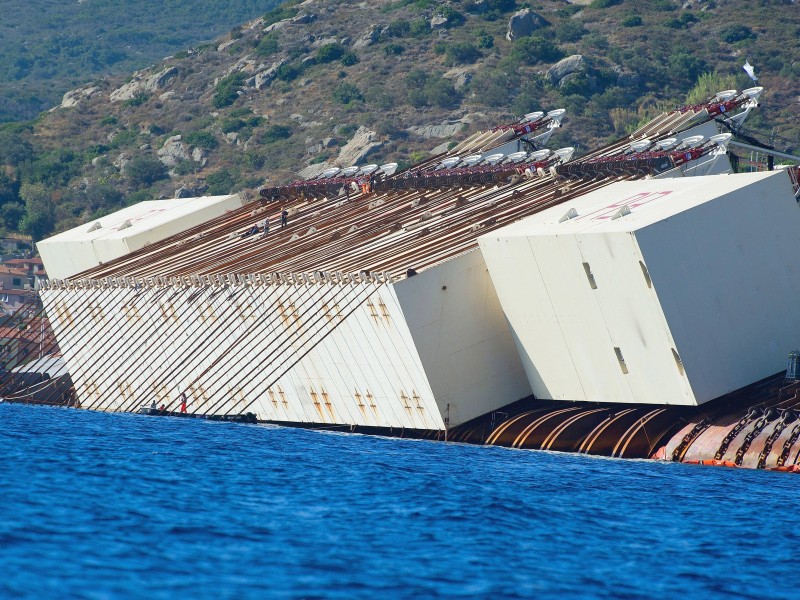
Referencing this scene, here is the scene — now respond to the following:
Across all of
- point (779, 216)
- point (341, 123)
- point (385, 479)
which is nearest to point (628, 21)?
point (341, 123)

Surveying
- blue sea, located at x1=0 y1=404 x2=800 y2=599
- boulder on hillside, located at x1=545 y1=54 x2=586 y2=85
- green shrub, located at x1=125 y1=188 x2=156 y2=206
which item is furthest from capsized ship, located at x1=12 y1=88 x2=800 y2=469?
boulder on hillside, located at x1=545 y1=54 x2=586 y2=85

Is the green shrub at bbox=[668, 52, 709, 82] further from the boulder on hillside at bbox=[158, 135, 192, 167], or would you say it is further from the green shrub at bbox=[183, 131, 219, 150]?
the boulder on hillside at bbox=[158, 135, 192, 167]

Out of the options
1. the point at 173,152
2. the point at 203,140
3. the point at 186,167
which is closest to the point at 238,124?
the point at 203,140

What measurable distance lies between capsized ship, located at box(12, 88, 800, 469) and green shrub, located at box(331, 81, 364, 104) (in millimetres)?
107761

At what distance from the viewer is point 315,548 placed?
121 ft

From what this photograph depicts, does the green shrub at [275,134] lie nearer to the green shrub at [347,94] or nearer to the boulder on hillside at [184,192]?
the green shrub at [347,94]

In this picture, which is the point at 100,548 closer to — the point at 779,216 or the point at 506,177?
the point at 779,216

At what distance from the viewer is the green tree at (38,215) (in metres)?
183

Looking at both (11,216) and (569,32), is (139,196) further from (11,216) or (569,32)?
(569,32)

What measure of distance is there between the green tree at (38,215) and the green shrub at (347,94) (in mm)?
37999

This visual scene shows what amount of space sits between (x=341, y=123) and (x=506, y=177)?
343 ft

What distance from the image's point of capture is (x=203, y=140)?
193875 millimetres

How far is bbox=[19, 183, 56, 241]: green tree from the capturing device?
183m

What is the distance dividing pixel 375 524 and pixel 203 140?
157 m
